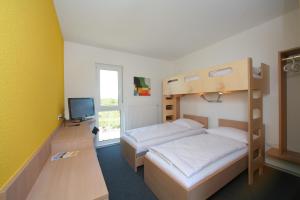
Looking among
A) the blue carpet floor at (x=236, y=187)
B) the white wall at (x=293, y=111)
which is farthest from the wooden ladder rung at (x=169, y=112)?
the white wall at (x=293, y=111)

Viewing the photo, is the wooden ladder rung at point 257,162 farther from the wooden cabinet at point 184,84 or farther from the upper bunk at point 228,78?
the wooden cabinet at point 184,84

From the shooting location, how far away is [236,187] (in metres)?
1.65

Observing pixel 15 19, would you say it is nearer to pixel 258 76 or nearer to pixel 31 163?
pixel 31 163

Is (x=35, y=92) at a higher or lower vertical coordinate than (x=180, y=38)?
lower

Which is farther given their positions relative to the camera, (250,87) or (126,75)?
(126,75)

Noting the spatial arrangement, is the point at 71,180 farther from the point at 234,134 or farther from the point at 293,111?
the point at 293,111

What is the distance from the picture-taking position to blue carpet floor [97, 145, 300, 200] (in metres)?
1.51

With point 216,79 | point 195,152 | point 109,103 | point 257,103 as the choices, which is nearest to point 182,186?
point 195,152

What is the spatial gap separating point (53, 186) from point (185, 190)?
1.08 meters

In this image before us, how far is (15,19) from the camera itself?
72 centimetres

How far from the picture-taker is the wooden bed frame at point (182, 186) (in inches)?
47.2

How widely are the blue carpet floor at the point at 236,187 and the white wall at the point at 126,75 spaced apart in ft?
4.97

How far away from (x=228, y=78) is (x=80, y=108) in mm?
2718

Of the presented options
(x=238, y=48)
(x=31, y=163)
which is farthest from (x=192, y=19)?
(x=31, y=163)
